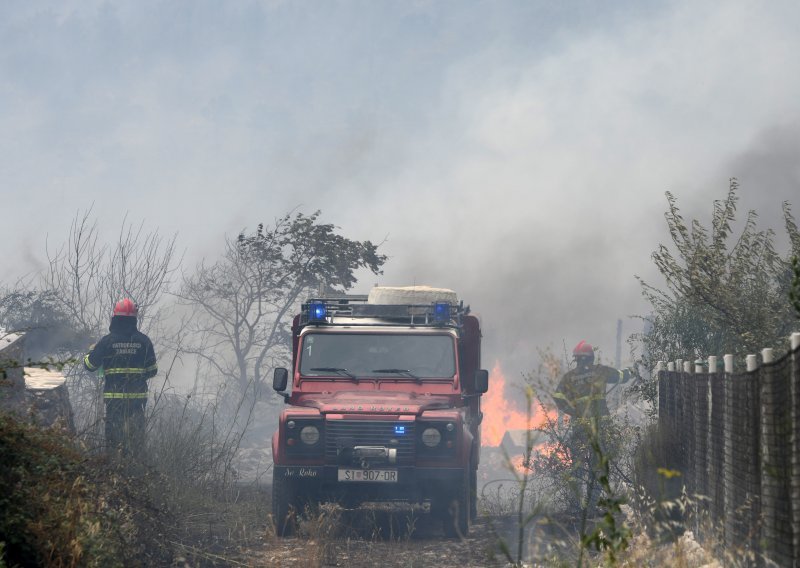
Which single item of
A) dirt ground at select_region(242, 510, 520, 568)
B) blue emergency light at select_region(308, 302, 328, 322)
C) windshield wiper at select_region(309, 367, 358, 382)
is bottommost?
dirt ground at select_region(242, 510, 520, 568)

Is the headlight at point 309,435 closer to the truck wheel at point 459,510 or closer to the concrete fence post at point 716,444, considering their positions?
the truck wheel at point 459,510

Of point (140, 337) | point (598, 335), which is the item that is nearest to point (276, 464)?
point (140, 337)

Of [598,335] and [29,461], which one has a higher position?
[598,335]

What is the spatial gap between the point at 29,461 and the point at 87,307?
54.5 ft

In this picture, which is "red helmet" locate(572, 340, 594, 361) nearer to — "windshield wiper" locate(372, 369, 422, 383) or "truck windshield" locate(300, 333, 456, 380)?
"truck windshield" locate(300, 333, 456, 380)

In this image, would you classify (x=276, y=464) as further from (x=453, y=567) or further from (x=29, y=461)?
(x=29, y=461)

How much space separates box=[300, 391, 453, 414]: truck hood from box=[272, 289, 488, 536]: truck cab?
0.01 m

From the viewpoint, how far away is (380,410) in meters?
10.4

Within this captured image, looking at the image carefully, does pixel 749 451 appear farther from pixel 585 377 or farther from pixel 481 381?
pixel 481 381

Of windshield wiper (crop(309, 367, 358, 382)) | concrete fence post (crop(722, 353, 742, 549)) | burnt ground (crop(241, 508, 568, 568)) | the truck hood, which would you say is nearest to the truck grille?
the truck hood

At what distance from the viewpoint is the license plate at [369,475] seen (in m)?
10.3

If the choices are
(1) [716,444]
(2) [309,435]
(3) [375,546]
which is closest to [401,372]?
(2) [309,435]

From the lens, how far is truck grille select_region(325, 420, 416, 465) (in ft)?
34.1

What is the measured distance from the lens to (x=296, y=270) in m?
22.0
